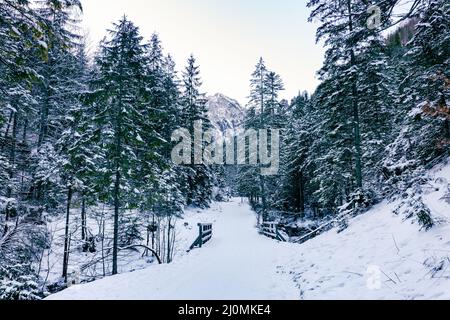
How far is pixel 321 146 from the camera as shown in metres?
25.1

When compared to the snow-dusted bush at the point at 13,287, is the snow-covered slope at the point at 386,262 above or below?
above

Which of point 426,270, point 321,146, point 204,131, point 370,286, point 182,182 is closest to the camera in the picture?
point 426,270

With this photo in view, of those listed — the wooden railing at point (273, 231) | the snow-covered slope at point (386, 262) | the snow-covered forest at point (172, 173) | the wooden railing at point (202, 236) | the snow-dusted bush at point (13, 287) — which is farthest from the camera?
the wooden railing at point (273, 231)

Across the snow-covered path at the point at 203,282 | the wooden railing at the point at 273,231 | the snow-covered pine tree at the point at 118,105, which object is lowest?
the wooden railing at the point at 273,231

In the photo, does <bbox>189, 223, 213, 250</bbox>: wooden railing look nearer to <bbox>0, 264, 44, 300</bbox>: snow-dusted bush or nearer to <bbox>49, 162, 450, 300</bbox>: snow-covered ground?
<bbox>49, 162, 450, 300</bbox>: snow-covered ground

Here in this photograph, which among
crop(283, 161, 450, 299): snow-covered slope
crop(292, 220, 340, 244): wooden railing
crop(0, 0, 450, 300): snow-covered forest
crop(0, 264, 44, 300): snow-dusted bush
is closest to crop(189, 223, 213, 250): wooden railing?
crop(0, 0, 450, 300): snow-covered forest

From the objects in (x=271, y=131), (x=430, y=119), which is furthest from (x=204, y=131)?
(x=430, y=119)

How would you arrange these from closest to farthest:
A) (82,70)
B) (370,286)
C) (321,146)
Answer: (370,286) → (82,70) → (321,146)

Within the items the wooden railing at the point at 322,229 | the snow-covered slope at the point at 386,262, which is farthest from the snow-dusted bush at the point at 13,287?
the wooden railing at the point at 322,229

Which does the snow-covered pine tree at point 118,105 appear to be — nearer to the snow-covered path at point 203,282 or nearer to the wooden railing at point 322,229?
the snow-covered path at point 203,282

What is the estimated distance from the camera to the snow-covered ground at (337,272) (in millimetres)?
4988

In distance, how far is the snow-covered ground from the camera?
16.4 ft

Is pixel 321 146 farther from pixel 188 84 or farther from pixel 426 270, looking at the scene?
pixel 426 270

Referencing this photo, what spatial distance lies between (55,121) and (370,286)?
1972 centimetres
